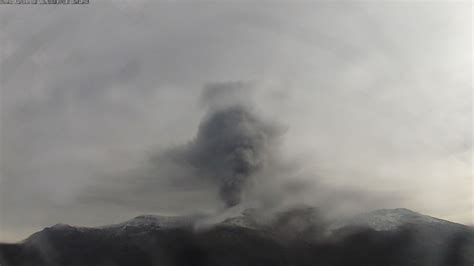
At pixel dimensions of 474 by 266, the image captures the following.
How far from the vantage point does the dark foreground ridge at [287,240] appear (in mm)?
4953

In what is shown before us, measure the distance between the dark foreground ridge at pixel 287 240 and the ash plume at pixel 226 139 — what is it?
34cm

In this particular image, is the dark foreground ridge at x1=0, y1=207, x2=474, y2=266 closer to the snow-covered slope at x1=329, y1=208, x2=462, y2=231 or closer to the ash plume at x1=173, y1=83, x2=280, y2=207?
the snow-covered slope at x1=329, y1=208, x2=462, y2=231

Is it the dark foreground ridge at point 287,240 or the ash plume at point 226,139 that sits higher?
the ash plume at point 226,139

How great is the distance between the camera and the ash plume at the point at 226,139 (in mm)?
4984

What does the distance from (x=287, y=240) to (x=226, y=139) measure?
39.1 inches

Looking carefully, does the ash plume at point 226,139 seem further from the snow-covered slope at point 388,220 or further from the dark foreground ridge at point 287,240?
the snow-covered slope at point 388,220

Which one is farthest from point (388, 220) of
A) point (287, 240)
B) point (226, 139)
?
point (226, 139)

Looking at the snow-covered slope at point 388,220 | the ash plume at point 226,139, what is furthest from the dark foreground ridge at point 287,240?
the ash plume at point 226,139

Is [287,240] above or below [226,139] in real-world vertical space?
below

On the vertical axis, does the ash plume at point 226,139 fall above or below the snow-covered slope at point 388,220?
above

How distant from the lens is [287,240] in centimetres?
496

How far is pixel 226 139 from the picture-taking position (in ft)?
16.6

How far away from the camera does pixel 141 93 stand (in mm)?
5180

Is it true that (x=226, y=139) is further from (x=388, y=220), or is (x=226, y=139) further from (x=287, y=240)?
(x=388, y=220)
